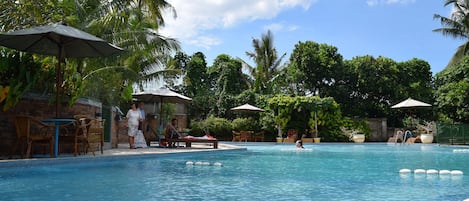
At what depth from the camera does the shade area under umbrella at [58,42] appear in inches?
309

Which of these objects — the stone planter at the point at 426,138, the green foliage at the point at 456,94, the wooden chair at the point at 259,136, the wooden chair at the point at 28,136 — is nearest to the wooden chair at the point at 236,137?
the wooden chair at the point at 259,136

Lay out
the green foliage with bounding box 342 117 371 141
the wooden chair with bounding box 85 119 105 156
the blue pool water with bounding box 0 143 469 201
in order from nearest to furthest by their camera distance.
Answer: the blue pool water with bounding box 0 143 469 201 → the wooden chair with bounding box 85 119 105 156 → the green foliage with bounding box 342 117 371 141

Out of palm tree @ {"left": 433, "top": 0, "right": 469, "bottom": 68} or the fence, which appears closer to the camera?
the fence

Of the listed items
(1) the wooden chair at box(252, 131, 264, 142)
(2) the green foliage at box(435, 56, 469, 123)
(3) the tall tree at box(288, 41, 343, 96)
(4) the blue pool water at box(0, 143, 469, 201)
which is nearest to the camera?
(4) the blue pool water at box(0, 143, 469, 201)

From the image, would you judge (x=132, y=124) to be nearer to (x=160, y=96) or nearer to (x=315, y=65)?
(x=160, y=96)

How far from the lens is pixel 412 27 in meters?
25.0

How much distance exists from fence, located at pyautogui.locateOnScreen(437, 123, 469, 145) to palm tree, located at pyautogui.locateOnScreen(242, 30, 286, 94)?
41.7 ft

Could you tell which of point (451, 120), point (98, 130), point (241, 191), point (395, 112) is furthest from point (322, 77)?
point (241, 191)

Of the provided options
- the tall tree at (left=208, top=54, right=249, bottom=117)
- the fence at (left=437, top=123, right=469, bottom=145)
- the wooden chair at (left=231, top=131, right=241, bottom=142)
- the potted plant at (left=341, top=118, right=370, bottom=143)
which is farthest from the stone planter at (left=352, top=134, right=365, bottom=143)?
the tall tree at (left=208, top=54, right=249, bottom=117)

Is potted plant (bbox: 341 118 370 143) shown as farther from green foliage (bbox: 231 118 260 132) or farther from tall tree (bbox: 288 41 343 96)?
green foliage (bbox: 231 118 260 132)

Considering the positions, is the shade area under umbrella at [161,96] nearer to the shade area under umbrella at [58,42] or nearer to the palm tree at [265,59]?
the shade area under umbrella at [58,42]

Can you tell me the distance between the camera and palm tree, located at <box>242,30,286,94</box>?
30.5 metres

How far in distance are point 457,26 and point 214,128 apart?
15904 millimetres

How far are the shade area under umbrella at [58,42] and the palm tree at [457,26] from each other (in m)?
22.9
